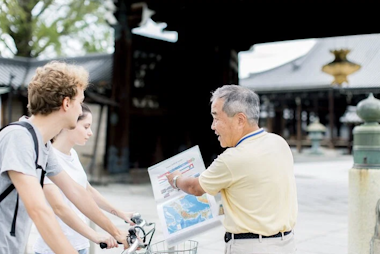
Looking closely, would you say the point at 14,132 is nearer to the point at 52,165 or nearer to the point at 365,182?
the point at 52,165

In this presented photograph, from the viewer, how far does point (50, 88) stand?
186cm

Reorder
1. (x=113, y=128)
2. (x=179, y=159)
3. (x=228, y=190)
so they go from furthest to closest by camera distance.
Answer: (x=113, y=128), (x=179, y=159), (x=228, y=190)

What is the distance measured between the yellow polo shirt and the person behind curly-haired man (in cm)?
53

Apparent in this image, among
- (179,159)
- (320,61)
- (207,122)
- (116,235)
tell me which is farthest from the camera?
(320,61)

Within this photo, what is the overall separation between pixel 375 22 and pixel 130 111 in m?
5.65

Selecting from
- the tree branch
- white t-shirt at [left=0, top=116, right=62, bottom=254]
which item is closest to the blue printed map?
white t-shirt at [left=0, top=116, right=62, bottom=254]

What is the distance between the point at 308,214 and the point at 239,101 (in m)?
5.95

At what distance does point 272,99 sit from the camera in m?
32.5

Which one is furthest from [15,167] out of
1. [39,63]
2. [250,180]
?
[39,63]

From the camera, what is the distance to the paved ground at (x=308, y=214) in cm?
546

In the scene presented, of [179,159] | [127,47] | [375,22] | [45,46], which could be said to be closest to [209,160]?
[127,47]

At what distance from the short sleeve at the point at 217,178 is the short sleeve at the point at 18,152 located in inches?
33.9

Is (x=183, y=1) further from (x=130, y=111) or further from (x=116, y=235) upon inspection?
(x=116, y=235)

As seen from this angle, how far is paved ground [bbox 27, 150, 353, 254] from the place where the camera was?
5.46m
